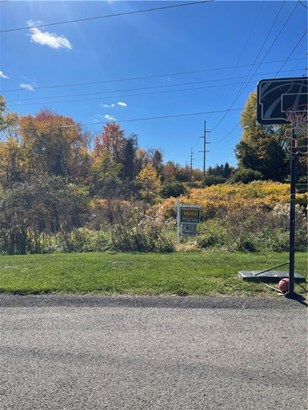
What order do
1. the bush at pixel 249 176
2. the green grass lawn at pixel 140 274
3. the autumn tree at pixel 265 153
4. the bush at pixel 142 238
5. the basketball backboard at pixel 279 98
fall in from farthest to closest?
the autumn tree at pixel 265 153
the bush at pixel 249 176
the bush at pixel 142 238
the green grass lawn at pixel 140 274
the basketball backboard at pixel 279 98

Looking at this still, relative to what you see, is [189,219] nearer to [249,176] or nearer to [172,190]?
[172,190]

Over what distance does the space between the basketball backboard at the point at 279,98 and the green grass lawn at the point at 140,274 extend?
106 inches

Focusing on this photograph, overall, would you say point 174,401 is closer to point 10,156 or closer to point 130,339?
point 130,339

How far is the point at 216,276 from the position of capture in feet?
20.6

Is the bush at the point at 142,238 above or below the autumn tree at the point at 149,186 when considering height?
below

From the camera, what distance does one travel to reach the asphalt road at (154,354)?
271 cm

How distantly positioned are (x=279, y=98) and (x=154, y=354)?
4.23m

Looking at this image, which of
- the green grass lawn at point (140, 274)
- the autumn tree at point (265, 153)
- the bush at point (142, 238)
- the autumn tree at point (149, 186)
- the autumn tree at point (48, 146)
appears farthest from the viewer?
the autumn tree at point (48, 146)

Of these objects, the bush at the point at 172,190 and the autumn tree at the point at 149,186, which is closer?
the autumn tree at the point at 149,186

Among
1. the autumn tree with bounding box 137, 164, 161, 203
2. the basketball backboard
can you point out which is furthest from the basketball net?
the autumn tree with bounding box 137, 164, 161, 203

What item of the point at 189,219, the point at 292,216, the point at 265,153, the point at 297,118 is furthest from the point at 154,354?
the point at 265,153

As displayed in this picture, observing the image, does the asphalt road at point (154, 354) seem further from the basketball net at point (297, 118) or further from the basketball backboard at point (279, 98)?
the basketball backboard at point (279, 98)

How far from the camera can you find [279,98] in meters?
5.52

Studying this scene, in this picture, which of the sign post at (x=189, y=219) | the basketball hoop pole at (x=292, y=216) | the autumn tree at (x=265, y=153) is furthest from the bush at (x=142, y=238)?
the autumn tree at (x=265, y=153)
